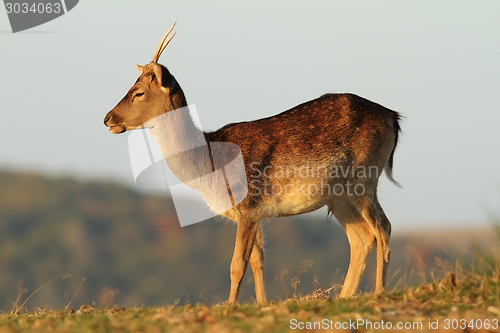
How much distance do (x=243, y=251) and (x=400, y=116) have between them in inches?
120

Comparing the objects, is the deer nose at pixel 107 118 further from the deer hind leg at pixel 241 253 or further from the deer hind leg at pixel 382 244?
the deer hind leg at pixel 382 244

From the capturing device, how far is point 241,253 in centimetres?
693

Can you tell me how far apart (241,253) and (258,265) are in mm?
806

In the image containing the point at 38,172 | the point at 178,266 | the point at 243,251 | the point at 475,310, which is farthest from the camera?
the point at 38,172

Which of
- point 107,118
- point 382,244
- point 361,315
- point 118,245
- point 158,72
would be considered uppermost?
point 158,72

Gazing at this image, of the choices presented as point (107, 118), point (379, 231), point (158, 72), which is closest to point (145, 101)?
point (158, 72)

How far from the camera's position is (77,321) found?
5.27 meters

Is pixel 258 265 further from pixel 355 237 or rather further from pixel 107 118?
pixel 107 118

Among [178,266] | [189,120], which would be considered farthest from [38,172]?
[189,120]

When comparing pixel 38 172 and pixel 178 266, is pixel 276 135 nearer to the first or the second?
pixel 178 266

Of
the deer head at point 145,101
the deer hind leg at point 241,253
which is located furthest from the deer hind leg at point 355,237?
the deer head at point 145,101

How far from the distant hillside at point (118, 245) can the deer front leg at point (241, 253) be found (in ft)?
176

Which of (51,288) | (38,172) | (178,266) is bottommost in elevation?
(178,266)

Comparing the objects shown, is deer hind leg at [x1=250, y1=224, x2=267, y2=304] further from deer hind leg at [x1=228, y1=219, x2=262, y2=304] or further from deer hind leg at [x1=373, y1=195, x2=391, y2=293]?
deer hind leg at [x1=373, y1=195, x2=391, y2=293]
